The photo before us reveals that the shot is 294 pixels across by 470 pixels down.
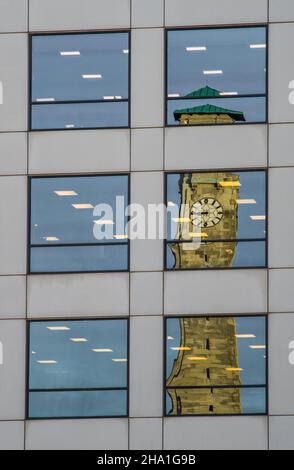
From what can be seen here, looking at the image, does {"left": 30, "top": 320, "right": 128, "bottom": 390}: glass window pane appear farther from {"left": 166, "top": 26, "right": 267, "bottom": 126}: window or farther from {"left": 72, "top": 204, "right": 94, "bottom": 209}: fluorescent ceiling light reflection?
{"left": 166, "top": 26, "right": 267, "bottom": 126}: window

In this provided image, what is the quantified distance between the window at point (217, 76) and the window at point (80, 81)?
120 centimetres

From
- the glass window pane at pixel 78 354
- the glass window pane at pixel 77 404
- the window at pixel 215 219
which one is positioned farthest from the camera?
the window at pixel 215 219

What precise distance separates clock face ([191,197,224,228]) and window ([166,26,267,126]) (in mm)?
1900

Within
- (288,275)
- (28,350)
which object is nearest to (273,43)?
(288,275)

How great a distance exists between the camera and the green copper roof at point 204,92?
116 feet

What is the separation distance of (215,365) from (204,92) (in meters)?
6.48

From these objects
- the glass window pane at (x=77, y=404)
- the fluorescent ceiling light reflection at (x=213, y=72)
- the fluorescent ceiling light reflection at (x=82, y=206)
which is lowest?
the glass window pane at (x=77, y=404)

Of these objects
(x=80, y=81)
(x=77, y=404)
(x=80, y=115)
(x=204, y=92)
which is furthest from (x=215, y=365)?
(x=80, y=81)

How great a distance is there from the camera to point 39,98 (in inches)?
1407

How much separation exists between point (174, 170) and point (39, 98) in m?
3.75

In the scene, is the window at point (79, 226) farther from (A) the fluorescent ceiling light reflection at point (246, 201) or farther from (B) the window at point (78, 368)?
(A) the fluorescent ceiling light reflection at point (246, 201)

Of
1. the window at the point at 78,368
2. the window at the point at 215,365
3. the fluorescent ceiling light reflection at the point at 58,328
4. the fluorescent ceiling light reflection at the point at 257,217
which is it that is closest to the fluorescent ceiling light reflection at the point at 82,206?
the window at the point at 78,368
